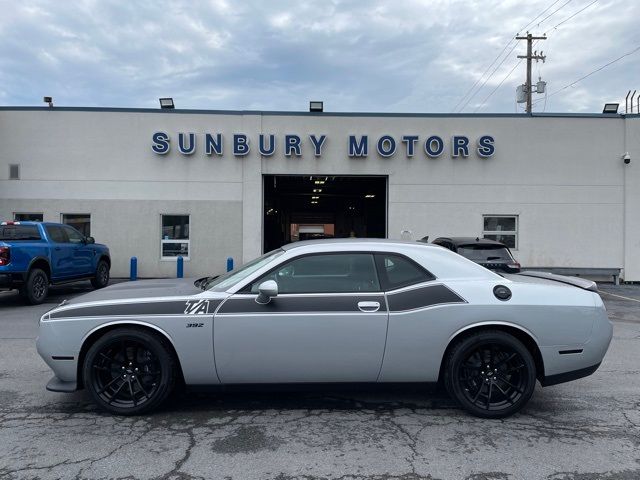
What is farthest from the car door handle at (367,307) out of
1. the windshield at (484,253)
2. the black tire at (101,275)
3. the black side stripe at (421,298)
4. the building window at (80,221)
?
the building window at (80,221)

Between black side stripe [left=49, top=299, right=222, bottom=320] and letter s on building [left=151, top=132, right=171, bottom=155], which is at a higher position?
letter s on building [left=151, top=132, right=171, bottom=155]

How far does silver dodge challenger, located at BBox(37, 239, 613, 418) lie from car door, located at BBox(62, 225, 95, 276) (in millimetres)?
8825

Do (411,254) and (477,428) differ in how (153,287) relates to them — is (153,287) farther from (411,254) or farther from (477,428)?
(477,428)

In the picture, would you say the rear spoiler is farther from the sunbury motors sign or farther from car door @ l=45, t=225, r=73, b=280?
the sunbury motors sign

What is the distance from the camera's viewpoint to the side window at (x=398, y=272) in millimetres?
4533

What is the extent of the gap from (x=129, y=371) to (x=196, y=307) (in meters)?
A: 0.81

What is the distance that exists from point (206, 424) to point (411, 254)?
2.30 meters

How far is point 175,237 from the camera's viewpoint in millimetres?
16547

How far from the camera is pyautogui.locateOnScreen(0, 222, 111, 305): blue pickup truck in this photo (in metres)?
10.4

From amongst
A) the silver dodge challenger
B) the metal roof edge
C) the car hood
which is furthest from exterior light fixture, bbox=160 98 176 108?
the silver dodge challenger

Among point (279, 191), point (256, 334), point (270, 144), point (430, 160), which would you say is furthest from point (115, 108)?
point (256, 334)

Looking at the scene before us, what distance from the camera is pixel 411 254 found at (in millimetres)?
4672

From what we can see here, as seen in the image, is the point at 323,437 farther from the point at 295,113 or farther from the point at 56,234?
the point at 295,113

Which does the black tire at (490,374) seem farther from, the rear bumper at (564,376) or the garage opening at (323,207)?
the garage opening at (323,207)
